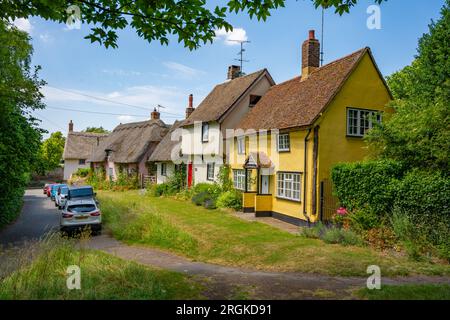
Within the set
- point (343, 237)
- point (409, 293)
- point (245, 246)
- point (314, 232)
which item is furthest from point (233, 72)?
point (409, 293)

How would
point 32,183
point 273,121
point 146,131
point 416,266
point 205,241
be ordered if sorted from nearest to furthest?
point 416,266 < point 205,241 < point 273,121 < point 146,131 < point 32,183

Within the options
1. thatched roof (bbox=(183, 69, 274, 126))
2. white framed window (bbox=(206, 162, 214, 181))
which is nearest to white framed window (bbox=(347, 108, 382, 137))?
thatched roof (bbox=(183, 69, 274, 126))

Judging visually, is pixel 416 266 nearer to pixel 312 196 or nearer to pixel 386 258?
pixel 386 258

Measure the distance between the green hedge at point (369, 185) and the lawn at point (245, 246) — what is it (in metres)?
2.13

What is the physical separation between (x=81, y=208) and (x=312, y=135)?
11.3 m

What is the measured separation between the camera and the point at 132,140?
144 ft

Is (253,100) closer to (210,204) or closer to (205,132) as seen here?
(205,132)

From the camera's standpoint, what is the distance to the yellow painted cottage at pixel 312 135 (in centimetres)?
1689

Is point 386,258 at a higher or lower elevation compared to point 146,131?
lower

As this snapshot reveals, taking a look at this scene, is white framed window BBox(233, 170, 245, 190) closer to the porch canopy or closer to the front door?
the porch canopy

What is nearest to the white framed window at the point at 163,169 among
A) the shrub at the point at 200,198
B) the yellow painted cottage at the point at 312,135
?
the shrub at the point at 200,198
